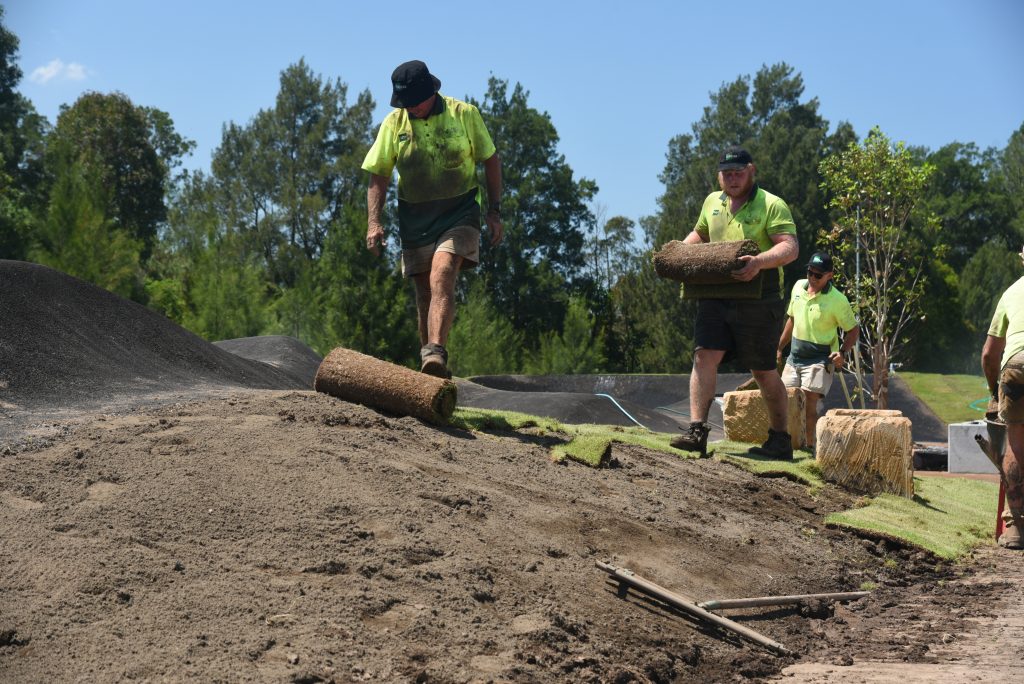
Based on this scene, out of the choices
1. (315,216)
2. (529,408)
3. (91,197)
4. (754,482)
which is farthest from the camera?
(315,216)

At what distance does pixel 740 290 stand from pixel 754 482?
55.0 inches

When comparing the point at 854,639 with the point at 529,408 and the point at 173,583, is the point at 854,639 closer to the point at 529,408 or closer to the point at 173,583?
the point at 173,583

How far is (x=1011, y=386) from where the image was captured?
640 cm

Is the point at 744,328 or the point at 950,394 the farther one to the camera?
the point at 950,394

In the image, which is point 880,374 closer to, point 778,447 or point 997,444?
point 778,447

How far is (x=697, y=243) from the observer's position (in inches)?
309

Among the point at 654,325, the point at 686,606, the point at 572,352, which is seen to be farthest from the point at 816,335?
the point at 654,325

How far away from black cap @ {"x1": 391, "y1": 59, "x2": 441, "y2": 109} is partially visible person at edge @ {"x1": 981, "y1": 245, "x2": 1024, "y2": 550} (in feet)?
12.6

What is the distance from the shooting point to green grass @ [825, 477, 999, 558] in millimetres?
6621

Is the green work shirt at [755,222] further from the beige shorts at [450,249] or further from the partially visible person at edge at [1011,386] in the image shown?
the beige shorts at [450,249]

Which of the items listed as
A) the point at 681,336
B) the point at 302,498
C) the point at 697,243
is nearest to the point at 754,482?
the point at 697,243

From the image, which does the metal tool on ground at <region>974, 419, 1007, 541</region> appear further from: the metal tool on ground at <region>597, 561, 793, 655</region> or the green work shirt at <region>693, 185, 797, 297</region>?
the metal tool on ground at <region>597, 561, 793, 655</region>

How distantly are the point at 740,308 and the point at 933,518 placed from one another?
207 centimetres

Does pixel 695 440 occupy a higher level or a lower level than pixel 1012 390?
lower
